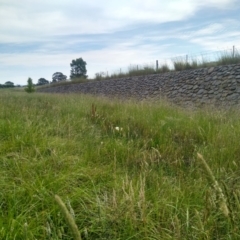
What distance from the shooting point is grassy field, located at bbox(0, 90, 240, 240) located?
4.80 ft

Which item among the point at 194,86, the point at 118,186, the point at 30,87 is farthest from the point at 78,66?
the point at 118,186

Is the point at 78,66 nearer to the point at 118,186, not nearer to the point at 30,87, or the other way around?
the point at 30,87

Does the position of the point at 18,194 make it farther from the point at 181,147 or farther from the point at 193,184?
the point at 181,147

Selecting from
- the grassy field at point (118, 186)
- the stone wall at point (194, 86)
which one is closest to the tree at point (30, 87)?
the stone wall at point (194, 86)

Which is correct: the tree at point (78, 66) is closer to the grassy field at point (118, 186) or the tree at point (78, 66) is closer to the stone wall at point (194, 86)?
the stone wall at point (194, 86)

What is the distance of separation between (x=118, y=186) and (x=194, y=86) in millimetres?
9975

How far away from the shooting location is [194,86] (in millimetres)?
11016

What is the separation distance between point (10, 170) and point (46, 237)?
3.60 feet

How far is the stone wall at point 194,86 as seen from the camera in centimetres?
930

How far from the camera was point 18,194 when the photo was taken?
6.20 ft

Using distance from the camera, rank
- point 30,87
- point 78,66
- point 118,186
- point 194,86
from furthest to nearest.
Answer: point 78,66
point 30,87
point 194,86
point 118,186

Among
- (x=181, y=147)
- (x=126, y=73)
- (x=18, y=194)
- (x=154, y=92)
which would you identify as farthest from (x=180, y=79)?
(x=18, y=194)

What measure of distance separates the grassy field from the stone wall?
20.9 feet

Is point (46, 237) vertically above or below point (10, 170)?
below
